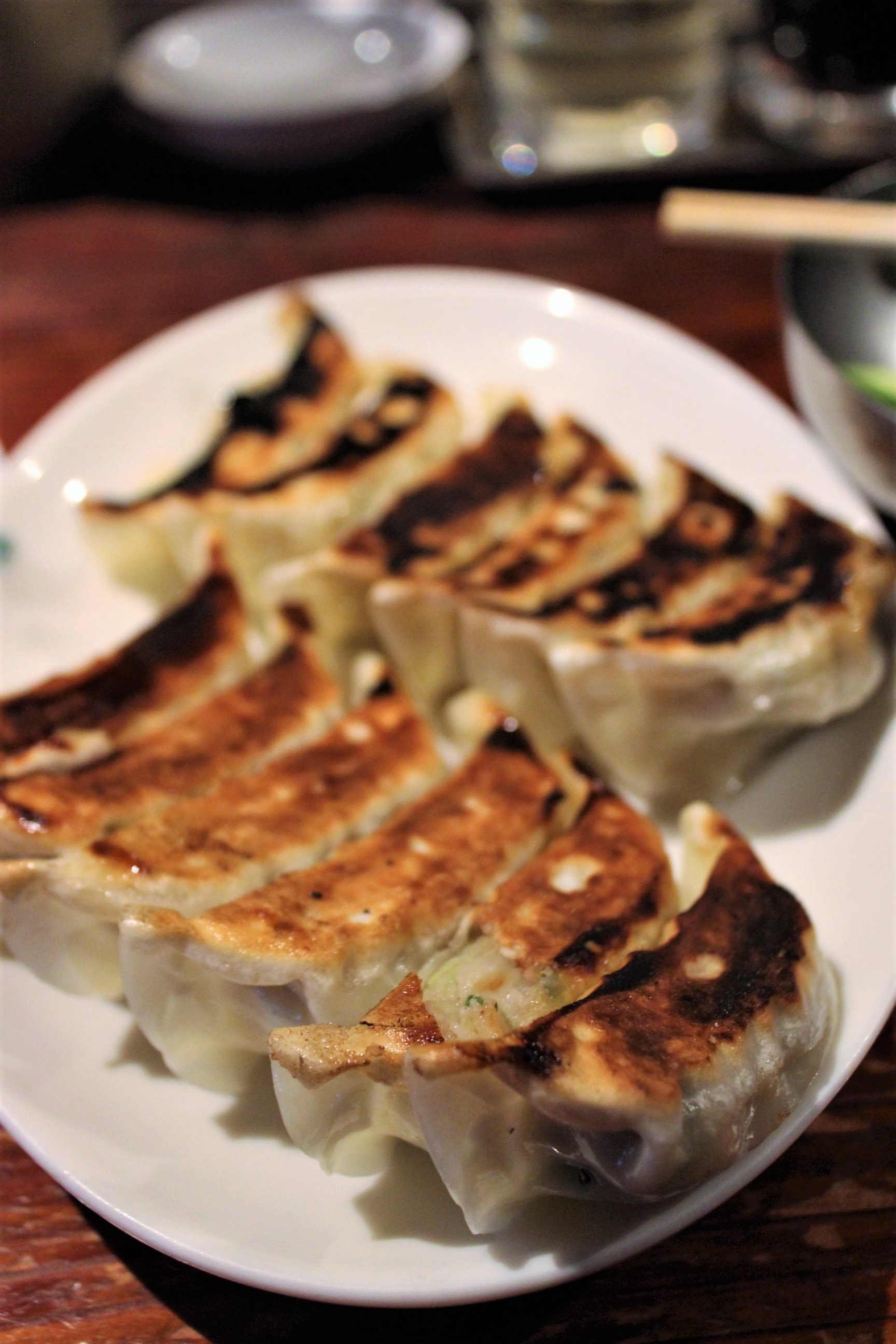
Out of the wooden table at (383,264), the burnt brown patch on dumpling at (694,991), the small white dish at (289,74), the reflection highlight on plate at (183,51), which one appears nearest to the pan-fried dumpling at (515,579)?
the burnt brown patch on dumpling at (694,991)

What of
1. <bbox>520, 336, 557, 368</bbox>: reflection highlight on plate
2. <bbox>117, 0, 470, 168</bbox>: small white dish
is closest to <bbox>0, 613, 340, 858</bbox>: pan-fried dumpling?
<bbox>520, 336, 557, 368</bbox>: reflection highlight on plate

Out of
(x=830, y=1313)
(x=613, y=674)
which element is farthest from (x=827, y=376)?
(x=830, y=1313)

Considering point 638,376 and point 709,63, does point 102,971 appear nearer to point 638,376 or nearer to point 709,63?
point 638,376

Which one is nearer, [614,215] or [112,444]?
[112,444]

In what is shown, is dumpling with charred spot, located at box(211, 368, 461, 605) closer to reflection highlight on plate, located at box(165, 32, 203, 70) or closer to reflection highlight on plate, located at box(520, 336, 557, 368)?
reflection highlight on plate, located at box(520, 336, 557, 368)

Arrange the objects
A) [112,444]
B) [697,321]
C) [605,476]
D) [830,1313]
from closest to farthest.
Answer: [830,1313]
[605,476]
[112,444]
[697,321]
